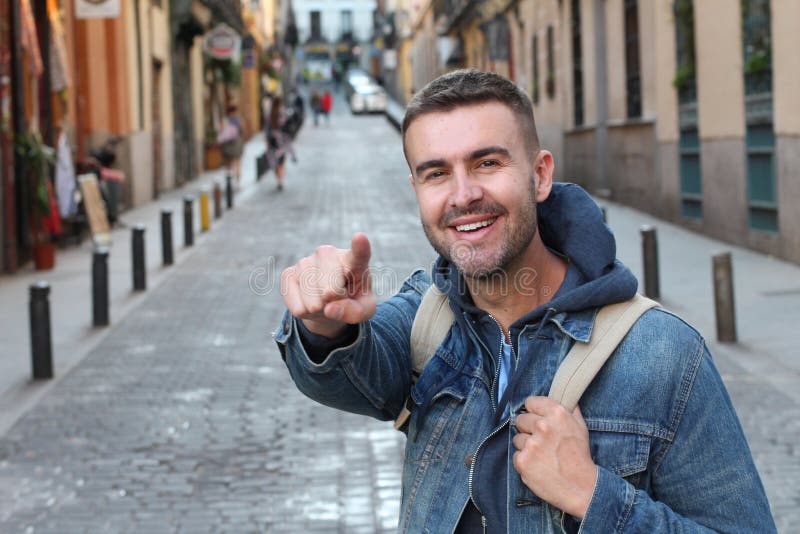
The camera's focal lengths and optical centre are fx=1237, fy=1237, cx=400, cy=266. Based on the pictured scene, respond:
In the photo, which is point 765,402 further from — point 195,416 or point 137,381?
point 137,381

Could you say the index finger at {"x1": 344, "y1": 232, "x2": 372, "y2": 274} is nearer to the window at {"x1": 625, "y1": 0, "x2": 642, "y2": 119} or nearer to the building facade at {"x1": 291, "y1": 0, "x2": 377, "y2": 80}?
the window at {"x1": 625, "y1": 0, "x2": 642, "y2": 119}

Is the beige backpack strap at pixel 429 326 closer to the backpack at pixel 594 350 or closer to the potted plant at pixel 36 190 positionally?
the backpack at pixel 594 350

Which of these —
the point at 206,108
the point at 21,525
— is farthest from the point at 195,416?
the point at 206,108

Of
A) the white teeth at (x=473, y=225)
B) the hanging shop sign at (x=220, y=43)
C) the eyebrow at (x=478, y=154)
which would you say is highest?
the hanging shop sign at (x=220, y=43)

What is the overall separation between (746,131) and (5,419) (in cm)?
1016

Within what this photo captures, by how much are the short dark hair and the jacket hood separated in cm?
15

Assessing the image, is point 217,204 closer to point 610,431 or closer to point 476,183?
point 476,183

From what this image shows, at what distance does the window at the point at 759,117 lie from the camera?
13.8 m

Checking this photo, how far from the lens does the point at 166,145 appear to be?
28344 millimetres

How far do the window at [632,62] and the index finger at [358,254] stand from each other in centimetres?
1864

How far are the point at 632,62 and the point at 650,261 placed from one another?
10.3 meters

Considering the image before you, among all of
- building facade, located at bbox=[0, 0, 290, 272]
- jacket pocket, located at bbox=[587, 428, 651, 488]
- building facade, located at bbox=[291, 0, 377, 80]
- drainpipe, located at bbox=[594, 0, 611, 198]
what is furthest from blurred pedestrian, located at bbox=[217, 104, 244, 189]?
building facade, located at bbox=[291, 0, 377, 80]

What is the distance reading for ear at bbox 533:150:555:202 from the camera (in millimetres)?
2229

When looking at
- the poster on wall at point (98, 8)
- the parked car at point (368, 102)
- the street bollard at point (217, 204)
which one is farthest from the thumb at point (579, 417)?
the parked car at point (368, 102)
